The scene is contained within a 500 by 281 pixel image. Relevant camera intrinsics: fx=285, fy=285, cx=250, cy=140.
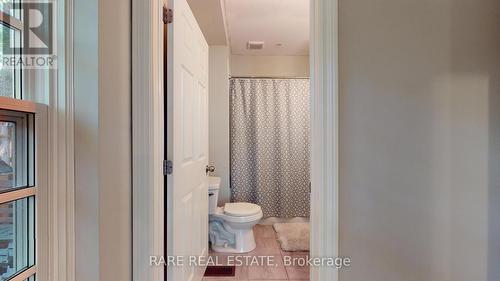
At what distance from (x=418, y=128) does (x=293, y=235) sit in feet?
6.83

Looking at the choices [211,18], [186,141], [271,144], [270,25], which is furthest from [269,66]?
[186,141]

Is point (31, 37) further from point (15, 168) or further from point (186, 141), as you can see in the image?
point (186, 141)

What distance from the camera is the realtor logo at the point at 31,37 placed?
83 cm

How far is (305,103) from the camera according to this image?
3.51m

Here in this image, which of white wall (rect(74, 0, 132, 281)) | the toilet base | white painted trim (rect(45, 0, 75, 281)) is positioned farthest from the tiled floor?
white painted trim (rect(45, 0, 75, 281))

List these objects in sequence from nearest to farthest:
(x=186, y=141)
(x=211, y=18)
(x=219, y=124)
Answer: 1. (x=186, y=141)
2. (x=211, y=18)
3. (x=219, y=124)

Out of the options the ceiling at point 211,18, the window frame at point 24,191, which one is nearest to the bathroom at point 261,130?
the ceiling at point 211,18

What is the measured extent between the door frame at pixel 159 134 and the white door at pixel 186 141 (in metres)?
0.08

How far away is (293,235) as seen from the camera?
3.07 m

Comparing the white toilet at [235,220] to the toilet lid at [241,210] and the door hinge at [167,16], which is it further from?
the door hinge at [167,16]

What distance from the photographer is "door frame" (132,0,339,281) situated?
1.27 meters

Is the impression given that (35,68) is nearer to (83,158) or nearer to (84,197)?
(83,158)

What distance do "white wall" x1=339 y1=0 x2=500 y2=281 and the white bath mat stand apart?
1.51m

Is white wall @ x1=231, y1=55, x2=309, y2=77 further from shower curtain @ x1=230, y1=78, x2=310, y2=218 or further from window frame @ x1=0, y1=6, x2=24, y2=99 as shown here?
window frame @ x1=0, y1=6, x2=24, y2=99
